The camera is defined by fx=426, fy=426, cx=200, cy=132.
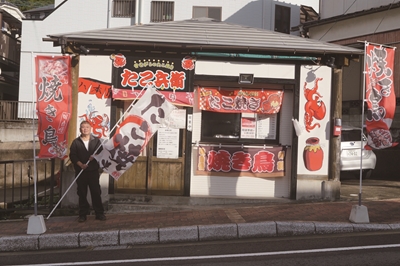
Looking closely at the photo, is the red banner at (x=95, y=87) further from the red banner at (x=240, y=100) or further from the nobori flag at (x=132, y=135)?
the red banner at (x=240, y=100)

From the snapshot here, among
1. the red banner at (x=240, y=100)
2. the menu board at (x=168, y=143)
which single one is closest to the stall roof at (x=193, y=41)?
the red banner at (x=240, y=100)

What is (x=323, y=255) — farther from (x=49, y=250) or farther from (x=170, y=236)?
(x=49, y=250)

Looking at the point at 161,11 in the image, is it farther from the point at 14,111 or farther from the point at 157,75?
the point at 157,75

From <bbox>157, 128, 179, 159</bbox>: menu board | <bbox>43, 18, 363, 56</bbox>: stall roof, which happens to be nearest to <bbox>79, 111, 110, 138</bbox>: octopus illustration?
<bbox>157, 128, 179, 159</bbox>: menu board

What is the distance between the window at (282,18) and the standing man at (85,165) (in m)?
19.5

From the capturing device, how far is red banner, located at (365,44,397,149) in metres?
8.68

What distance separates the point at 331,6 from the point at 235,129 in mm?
12150

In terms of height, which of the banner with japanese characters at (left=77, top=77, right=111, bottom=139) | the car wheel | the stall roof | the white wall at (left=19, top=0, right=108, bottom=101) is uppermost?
the white wall at (left=19, top=0, right=108, bottom=101)

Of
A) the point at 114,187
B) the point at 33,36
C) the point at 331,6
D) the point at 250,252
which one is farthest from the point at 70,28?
the point at 250,252

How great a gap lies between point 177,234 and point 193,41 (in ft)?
15.1

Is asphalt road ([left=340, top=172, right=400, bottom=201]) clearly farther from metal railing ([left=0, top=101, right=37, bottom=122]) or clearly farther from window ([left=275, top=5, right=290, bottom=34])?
metal railing ([left=0, top=101, right=37, bottom=122])

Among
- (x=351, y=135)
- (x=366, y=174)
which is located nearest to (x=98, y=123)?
(x=351, y=135)

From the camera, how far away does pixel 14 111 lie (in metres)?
20.3

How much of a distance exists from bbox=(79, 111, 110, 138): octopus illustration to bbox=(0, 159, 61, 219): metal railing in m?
1.17
